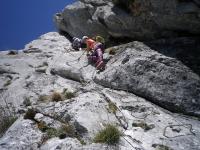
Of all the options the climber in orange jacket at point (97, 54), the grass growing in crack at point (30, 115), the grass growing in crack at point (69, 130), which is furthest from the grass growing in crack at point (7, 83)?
the grass growing in crack at point (69, 130)

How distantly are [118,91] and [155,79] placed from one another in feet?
7.38

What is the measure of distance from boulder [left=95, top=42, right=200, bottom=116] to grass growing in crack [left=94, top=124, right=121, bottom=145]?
429 centimetres

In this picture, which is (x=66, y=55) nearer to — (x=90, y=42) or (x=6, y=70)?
(x=90, y=42)

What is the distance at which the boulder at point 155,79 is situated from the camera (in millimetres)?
17656

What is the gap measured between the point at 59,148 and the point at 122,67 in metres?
7.57

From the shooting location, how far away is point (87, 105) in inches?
674

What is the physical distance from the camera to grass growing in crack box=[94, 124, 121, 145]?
14.5 metres

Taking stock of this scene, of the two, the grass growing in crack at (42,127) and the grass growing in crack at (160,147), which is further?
the grass growing in crack at (42,127)

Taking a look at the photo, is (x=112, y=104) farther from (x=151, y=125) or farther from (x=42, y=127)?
(x=42, y=127)

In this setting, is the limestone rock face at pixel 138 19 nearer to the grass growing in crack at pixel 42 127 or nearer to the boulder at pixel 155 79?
the boulder at pixel 155 79

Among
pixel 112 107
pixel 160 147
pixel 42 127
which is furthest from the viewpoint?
pixel 112 107

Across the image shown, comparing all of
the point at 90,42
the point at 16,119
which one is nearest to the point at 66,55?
the point at 90,42

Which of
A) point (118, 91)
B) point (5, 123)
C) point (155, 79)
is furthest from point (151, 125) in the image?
point (5, 123)

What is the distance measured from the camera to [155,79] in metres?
18.8
